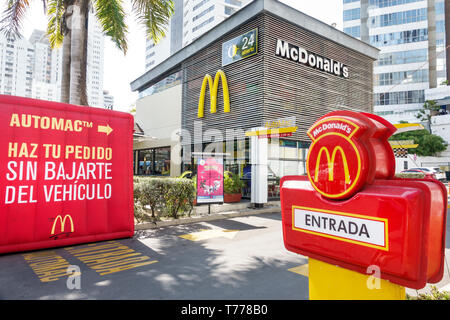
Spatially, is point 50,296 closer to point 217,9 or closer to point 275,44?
point 275,44

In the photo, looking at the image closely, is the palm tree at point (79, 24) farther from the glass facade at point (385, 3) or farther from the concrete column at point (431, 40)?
the concrete column at point (431, 40)

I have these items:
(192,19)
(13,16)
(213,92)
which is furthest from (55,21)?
(192,19)

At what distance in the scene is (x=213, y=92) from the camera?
15.3m

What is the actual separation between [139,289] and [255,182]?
28.9ft

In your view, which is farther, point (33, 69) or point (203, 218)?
point (33, 69)

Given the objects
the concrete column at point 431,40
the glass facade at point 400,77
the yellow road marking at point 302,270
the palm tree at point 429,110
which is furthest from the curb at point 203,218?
the concrete column at point 431,40

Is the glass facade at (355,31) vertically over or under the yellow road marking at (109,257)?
over

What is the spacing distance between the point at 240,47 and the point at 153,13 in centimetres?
493

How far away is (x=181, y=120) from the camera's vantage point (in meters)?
18.5

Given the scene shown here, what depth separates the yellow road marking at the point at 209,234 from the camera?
272 inches

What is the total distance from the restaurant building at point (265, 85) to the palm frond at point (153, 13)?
4487mm

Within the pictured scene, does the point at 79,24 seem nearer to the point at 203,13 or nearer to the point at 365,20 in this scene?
the point at 365,20

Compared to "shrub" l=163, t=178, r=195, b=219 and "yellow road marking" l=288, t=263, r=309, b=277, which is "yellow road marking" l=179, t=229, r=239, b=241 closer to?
"shrub" l=163, t=178, r=195, b=219

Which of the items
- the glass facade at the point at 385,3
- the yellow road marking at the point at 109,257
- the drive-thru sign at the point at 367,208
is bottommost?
the yellow road marking at the point at 109,257
